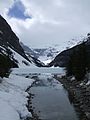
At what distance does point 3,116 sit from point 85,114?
10410 millimetres

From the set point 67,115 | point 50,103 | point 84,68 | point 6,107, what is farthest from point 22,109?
point 84,68

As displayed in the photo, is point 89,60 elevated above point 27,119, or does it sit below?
above

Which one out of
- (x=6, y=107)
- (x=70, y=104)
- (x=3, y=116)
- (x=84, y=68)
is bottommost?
(x=3, y=116)

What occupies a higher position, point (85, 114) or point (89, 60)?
point (89, 60)

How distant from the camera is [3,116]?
1227 inches

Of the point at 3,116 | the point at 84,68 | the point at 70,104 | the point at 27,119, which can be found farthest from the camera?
the point at 84,68

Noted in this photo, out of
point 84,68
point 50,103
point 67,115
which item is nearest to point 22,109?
point 67,115

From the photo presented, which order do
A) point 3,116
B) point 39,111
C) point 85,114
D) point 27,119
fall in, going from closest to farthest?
1. point 3,116
2. point 27,119
3. point 85,114
4. point 39,111

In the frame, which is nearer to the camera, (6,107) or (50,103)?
(6,107)

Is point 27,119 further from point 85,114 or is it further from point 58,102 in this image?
point 58,102

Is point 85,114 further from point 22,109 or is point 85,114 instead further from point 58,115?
point 22,109

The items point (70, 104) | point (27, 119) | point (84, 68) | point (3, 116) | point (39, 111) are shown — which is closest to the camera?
point (3, 116)

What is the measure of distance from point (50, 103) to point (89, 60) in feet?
132

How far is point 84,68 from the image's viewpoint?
271ft
